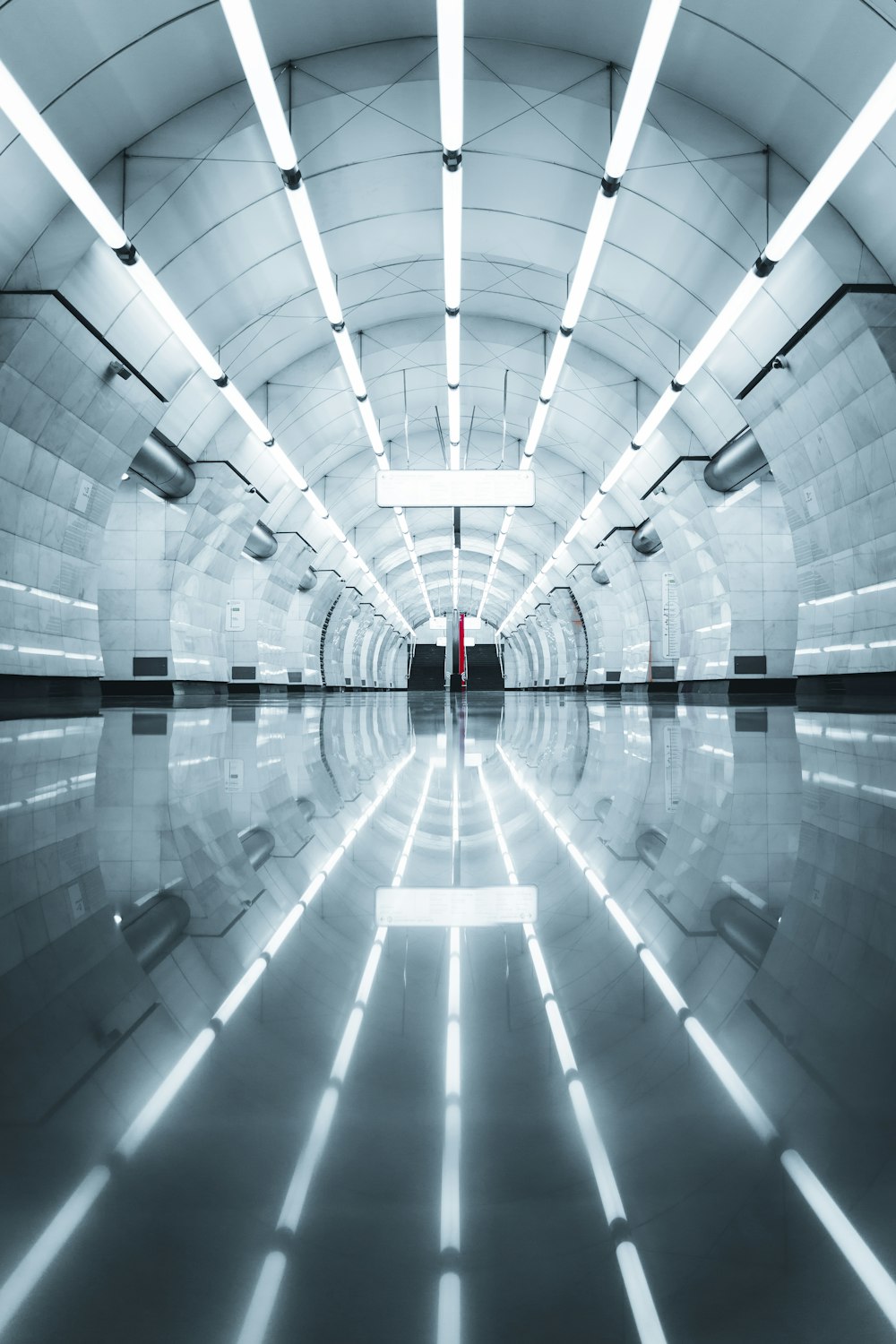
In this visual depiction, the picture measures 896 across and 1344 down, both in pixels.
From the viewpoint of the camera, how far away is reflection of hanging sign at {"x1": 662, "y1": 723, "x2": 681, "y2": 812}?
279cm

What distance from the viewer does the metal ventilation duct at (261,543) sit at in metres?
31.7

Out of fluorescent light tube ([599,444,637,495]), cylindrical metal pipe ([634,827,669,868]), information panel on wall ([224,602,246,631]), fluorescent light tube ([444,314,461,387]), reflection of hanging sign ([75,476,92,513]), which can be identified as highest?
fluorescent light tube ([444,314,461,387])

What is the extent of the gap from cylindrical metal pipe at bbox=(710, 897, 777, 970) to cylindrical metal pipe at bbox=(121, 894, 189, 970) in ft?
2.38

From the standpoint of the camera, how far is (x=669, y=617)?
1407 inches

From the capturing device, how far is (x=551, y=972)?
102 centimetres

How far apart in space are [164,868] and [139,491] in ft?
80.0

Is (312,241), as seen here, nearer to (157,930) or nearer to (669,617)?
(157,930)

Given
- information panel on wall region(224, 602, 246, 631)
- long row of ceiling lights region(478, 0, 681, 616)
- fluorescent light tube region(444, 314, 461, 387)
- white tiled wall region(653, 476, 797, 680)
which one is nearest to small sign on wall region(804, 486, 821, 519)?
long row of ceiling lights region(478, 0, 681, 616)

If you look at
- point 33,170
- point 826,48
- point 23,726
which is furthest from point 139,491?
point 826,48

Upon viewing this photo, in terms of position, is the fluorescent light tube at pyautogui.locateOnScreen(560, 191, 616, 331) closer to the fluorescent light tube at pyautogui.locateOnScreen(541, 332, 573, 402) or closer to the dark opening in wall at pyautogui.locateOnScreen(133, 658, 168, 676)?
the fluorescent light tube at pyautogui.locateOnScreen(541, 332, 573, 402)

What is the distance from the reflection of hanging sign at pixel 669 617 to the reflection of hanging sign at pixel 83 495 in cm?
2431

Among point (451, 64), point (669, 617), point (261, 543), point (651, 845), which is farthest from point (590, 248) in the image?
point (669, 617)

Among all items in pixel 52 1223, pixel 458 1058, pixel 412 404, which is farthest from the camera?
pixel 412 404

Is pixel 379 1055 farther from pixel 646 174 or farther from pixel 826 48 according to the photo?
pixel 646 174
